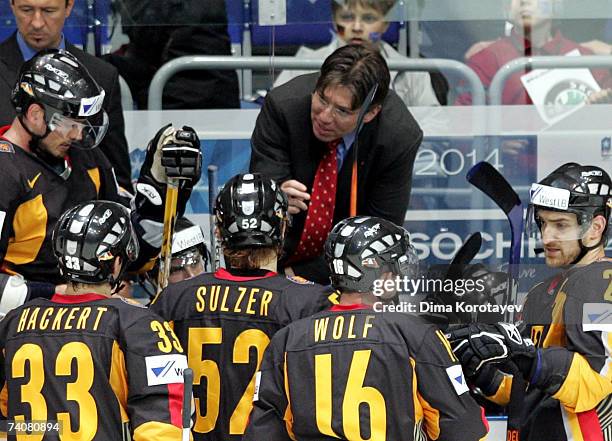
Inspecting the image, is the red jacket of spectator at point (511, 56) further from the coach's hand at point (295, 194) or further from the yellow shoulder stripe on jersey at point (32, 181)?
the yellow shoulder stripe on jersey at point (32, 181)

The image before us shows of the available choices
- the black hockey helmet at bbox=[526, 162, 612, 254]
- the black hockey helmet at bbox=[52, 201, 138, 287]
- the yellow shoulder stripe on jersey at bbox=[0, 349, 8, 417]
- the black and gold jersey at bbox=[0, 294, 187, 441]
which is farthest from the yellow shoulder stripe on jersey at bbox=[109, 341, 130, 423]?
the black hockey helmet at bbox=[526, 162, 612, 254]

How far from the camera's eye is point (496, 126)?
5.04 meters

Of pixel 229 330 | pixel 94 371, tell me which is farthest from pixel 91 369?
pixel 229 330

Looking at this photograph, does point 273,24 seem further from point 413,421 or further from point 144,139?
point 413,421

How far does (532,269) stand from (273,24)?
125cm

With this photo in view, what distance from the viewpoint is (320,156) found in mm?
4770

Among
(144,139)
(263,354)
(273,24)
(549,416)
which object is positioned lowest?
(549,416)

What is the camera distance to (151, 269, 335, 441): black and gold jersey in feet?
13.3

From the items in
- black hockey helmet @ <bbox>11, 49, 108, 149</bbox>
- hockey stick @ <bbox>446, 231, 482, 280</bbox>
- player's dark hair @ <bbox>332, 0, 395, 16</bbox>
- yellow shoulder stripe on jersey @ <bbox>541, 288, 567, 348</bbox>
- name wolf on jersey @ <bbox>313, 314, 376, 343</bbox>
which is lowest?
yellow shoulder stripe on jersey @ <bbox>541, 288, 567, 348</bbox>

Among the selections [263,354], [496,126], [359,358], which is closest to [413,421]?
[359,358]

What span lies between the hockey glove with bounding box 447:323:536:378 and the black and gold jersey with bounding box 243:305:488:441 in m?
0.17

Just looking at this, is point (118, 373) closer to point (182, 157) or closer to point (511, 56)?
point (182, 157)

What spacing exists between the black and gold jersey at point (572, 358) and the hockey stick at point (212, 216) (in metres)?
1.11

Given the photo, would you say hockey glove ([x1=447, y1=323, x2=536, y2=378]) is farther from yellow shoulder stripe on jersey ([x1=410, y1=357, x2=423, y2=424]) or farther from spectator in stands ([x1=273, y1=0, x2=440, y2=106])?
spectator in stands ([x1=273, y1=0, x2=440, y2=106])
